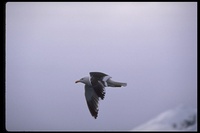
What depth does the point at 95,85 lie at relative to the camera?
9.03ft

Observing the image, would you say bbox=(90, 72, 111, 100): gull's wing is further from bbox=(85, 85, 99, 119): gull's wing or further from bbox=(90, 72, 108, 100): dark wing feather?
bbox=(85, 85, 99, 119): gull's wing

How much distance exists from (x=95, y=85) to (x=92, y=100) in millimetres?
389

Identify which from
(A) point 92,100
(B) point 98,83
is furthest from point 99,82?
(A) point 92,100

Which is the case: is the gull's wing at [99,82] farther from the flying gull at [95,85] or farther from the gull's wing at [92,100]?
the gull's wing at [92,100]

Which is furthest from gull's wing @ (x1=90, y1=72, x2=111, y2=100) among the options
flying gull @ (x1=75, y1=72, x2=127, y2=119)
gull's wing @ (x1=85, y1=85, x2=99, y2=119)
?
gull's wing @ (x1=85, y1=85, x2=99, y2=119)

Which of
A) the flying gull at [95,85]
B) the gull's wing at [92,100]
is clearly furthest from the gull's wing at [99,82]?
the gull's wing at [92,100]

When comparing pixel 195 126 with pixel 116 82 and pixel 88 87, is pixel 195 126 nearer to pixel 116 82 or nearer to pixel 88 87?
pixel 116 82

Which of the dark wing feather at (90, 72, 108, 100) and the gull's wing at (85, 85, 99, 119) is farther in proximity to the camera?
the gull's wing at (85, 85, 99, 119)

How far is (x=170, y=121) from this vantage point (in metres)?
2.30

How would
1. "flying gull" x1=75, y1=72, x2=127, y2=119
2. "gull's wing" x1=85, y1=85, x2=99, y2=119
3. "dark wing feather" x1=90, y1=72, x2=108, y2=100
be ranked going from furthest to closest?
"gull's wing" x1=85, y1=85, x2=99, y2=119 → "flying gull" x1=75, y1=72, x2=127, y2=119 → "dark wing feather" x1=90, y1=72, x2=108, y2=100

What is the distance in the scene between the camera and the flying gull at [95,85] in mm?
2755

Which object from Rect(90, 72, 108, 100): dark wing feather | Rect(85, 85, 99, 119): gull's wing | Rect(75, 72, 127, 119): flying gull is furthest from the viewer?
Rect(85, 85, 99, 119): gull's wing

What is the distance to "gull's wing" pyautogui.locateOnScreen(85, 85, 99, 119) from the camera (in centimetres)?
303
